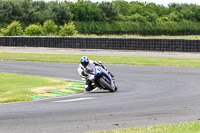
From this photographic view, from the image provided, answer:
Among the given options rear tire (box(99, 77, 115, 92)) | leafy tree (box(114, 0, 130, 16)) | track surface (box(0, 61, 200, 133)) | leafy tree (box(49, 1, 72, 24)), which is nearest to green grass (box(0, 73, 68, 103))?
track surface (box(0, 61, 200, 133))

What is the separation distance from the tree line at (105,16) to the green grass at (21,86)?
41.6 m

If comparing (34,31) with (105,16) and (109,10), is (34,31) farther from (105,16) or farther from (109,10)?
(109,10)

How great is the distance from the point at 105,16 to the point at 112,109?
6919 centimetres

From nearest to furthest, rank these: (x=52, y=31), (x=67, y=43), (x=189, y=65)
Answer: (x=189, y=65) < (x=67, y=43) < (x=52, y=31)

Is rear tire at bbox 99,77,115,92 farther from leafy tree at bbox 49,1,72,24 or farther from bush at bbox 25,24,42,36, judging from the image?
leafy tree at bbox 49,1,72,24

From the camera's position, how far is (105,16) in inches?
3152

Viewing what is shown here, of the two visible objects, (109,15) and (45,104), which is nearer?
(45,104)

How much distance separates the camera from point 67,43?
41.2m

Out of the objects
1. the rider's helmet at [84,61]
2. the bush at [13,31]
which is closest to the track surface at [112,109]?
the rider's helmet at [84,61]

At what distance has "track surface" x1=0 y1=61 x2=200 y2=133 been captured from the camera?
944cm

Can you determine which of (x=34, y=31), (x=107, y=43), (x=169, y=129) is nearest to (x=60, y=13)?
(x=34, y=31)

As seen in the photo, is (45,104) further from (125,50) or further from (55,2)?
(55,2)

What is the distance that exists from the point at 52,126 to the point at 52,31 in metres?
46.6

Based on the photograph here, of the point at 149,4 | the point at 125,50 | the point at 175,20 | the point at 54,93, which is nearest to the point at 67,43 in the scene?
the point at 125,50
